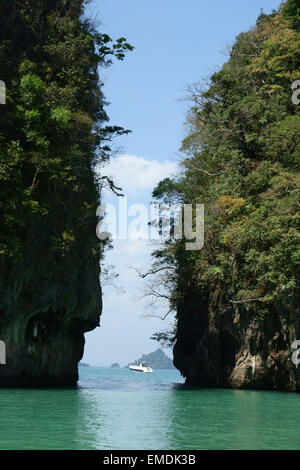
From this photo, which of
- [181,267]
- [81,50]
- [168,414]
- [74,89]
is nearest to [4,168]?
[74,89]

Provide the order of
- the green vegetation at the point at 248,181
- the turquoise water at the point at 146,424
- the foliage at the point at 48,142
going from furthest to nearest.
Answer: the green vegetation at the point at 248,181
the foliage at the point at 48,142
the turquoise water at the point at 146,424

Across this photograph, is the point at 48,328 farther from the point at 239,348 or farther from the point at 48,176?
the point at 239,348

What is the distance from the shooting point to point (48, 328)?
28.7 metres

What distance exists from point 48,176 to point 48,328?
299 inches

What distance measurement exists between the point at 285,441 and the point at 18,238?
14.5 metres

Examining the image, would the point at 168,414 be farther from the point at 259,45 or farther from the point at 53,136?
the point at 259,45

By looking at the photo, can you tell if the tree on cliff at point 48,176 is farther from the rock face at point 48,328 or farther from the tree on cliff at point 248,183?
the tree on cliff at point 248,183

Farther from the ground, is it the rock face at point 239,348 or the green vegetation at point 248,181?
the green vegetation at point 248,181

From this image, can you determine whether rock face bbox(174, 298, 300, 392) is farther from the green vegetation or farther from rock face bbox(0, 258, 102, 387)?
rock face bbox(0, 258, 102, 387)

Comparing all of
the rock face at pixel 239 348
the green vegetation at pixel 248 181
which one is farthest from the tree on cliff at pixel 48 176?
the rock face at pixel 239 348

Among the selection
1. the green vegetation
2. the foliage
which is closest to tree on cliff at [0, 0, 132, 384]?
the foliage

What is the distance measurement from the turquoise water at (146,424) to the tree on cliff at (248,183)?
23.0ft

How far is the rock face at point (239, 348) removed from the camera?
27.5 m

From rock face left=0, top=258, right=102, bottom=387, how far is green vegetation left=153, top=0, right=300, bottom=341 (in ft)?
17.7
